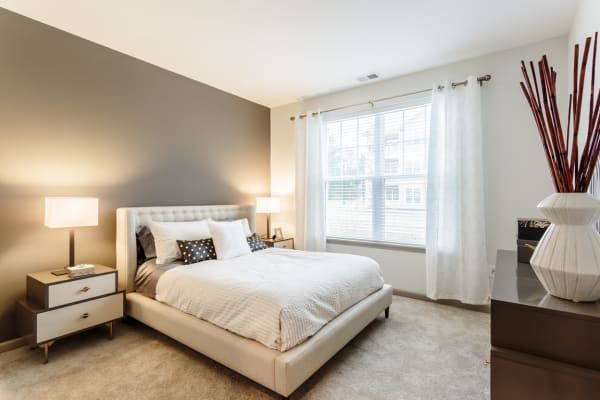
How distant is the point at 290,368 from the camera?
65.9 inches

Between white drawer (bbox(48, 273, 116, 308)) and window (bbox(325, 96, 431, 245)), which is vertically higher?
window (bbox(325, 96, 431, 245))

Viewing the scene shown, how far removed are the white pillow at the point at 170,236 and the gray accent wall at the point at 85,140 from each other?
1.59ft

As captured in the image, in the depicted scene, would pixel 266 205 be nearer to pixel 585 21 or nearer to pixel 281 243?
pixel 281 243

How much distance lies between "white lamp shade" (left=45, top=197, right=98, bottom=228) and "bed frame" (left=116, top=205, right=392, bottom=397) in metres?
0.42

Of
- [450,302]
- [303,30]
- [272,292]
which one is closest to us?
[272,292]

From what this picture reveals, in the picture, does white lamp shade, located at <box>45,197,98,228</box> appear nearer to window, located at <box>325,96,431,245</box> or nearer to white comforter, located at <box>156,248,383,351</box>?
white comforter, located at <box>156,248,383,351</box>

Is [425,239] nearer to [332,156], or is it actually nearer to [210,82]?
[332,156]

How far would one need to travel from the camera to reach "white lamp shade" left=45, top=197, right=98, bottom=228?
7.51ft

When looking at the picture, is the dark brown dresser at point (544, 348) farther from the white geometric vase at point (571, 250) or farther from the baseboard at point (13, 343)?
the baseboard at point (13, 343)

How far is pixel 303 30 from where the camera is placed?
2648mm

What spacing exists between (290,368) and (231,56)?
298 centimetres

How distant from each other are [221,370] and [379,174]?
286cm

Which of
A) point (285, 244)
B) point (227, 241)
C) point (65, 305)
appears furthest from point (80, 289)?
point (285, 244)

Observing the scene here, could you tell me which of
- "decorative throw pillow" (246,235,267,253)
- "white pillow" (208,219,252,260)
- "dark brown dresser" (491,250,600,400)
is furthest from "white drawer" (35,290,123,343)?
"dark brown dresser" (491,250,600,400)
